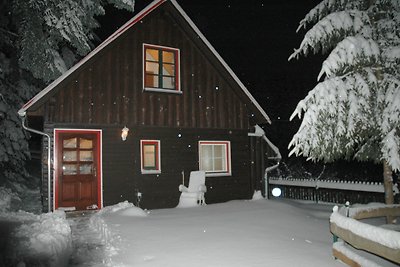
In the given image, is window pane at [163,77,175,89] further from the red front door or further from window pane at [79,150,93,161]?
window pane at [79,150,93,161]

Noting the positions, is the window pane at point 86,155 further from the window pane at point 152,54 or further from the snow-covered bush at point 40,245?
the window pane at point 152,54

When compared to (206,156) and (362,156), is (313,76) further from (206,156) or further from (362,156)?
(362,156)

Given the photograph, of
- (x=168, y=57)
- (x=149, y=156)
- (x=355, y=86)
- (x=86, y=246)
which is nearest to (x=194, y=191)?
(x=149, y=156)

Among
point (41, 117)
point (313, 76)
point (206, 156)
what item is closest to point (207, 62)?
point (206, 156)

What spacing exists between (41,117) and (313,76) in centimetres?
3086

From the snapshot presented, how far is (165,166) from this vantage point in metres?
13.4

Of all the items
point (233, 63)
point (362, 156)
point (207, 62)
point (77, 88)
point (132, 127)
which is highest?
point (233, 63)

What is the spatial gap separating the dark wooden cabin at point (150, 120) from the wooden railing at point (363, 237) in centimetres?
737

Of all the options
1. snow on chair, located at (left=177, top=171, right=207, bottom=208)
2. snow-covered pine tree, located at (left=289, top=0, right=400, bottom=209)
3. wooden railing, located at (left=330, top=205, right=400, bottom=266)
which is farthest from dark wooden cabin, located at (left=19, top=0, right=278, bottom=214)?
wooden railing, located at (left=330, top=205, right=400, bottom=266)

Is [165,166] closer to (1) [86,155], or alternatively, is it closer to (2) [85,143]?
(1) [86,155]

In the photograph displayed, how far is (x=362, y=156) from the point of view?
948 centimetres

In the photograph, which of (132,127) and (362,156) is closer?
(362,156)

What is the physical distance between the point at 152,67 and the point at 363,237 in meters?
9.94

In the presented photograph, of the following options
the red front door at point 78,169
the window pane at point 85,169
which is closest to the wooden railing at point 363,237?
the red front door at point 78,169
